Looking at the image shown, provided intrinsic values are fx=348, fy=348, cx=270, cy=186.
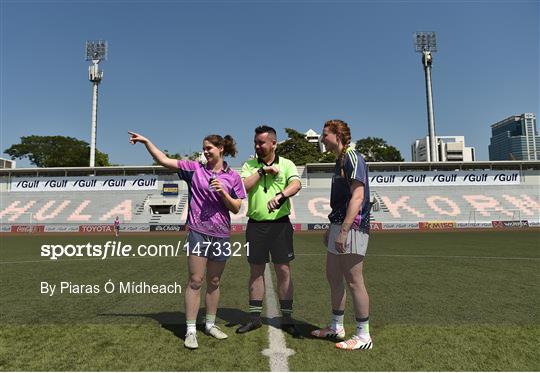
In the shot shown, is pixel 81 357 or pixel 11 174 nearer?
pixel 81 357

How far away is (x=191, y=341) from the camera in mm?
3096

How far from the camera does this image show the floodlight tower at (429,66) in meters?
48.9

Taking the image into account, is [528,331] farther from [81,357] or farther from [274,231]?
[81,357]

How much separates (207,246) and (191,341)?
84cm

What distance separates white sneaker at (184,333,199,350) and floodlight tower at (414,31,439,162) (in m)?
49.4

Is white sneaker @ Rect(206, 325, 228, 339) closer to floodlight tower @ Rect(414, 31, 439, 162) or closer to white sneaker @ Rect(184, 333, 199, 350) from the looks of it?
white sneaker @ Rect(184, 333, 199, 350)

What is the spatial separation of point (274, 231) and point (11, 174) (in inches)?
2019

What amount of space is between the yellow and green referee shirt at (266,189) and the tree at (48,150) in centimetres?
7453

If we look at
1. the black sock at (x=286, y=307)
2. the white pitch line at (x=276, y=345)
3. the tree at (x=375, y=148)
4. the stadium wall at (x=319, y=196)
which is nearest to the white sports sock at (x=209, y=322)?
the white pitch line at (x=276, y=345)

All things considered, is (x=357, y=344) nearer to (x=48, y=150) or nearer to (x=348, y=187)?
(x=348, y=187)

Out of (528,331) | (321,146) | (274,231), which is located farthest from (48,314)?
(528,331)

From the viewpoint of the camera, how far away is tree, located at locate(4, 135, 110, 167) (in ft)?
232

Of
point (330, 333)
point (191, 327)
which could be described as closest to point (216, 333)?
point (191, 327)

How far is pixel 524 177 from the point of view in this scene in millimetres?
41156
